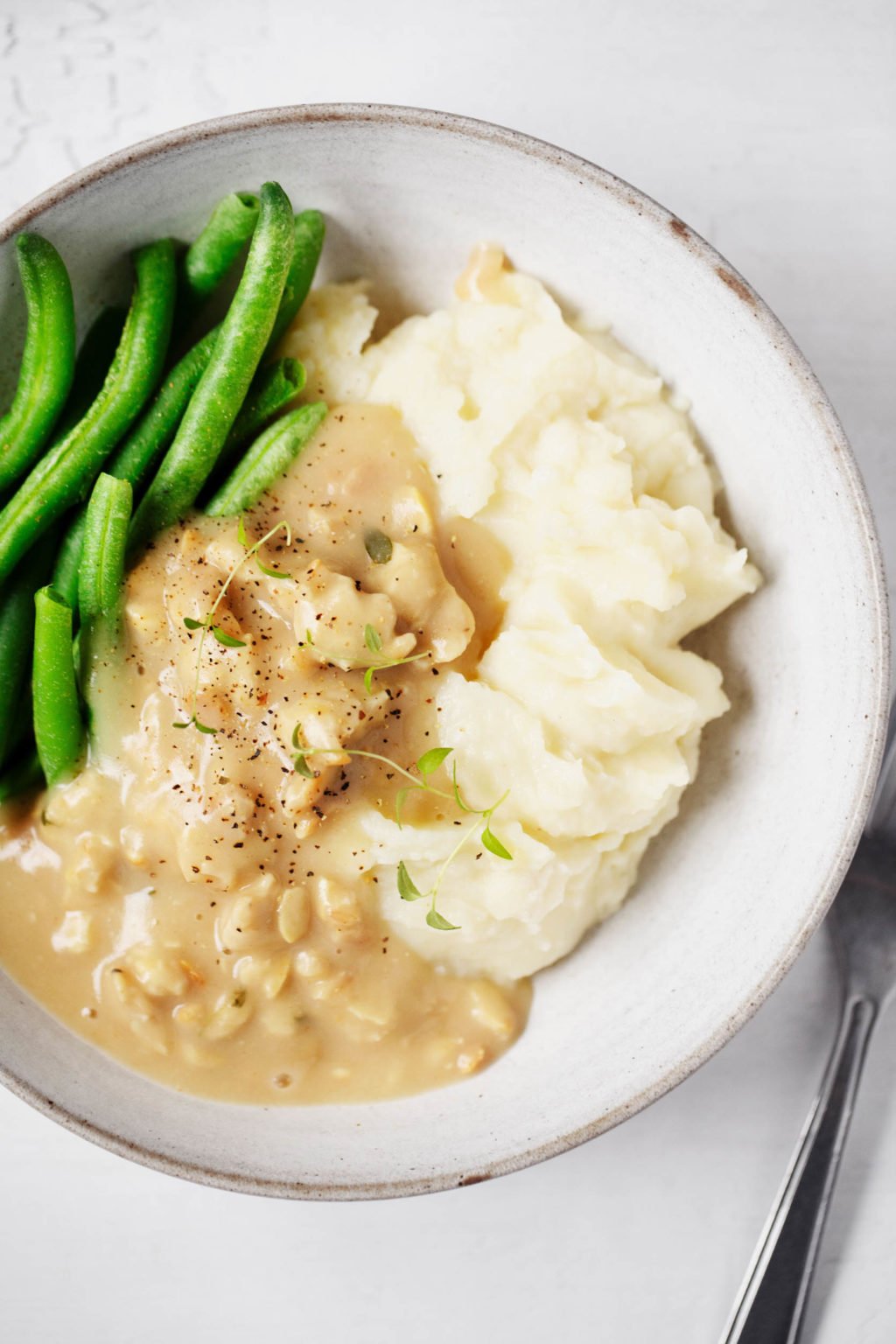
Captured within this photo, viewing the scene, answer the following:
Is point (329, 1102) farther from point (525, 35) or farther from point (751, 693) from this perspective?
point (525, 35)

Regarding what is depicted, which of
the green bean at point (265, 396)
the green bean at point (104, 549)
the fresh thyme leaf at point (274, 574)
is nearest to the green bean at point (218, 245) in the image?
the green bean at point (265, 396)

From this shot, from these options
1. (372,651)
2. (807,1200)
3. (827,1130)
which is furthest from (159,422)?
(807,1200)

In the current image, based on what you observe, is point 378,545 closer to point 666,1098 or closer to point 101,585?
point 101,585

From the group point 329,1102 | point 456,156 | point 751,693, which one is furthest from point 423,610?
point 329,1102

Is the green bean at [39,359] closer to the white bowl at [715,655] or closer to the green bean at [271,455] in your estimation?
the white bowl at [715,655]

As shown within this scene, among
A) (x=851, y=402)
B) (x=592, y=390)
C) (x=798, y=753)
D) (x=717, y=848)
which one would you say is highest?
(x=851, y=402)

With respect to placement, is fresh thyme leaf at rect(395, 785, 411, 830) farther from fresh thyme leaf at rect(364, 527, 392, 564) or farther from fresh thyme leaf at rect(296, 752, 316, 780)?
fresh thyme leaf at rect(364, 527, 392, 564)
